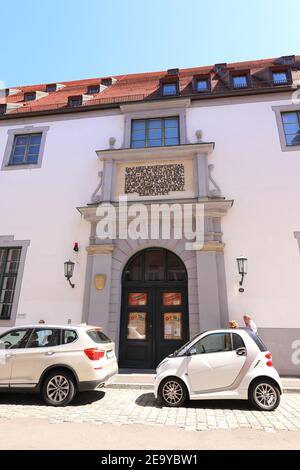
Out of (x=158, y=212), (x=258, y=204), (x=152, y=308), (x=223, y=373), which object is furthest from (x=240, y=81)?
(x=223, y=373)

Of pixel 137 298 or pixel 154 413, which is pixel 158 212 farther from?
pixel 154 413

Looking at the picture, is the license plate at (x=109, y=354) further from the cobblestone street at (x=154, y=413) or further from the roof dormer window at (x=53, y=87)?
the roof dormer window at (x=53, y=87)

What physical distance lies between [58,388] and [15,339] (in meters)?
1.42

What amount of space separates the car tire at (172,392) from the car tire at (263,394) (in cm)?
131

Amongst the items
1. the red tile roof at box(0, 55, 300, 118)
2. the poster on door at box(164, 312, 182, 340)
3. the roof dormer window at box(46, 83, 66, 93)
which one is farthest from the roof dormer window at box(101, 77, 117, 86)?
the poster on door at box(164, 312, 182, 340)

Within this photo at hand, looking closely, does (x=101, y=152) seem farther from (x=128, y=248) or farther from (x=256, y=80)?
(x=256, y=80)

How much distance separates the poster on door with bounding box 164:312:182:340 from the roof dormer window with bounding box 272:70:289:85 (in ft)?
35.5

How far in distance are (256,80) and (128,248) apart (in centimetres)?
1019

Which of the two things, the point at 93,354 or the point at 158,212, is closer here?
the point at 93,354

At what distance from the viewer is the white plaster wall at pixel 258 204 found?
875 cm

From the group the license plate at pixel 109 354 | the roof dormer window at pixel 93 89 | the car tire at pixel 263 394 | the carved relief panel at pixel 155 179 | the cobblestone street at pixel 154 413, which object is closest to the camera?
the cobblestone street at pixel 154 413

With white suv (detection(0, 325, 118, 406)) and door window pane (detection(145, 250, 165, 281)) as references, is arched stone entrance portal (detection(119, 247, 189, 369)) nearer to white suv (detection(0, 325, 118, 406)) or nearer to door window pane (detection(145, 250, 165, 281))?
door window pane (detection(145, 250, 165, 281))

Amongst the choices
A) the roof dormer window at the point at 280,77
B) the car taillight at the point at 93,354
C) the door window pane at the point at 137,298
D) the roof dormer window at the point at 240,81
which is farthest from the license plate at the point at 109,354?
the roof dormer window at the point at 280,77

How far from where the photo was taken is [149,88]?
45.3 ft
